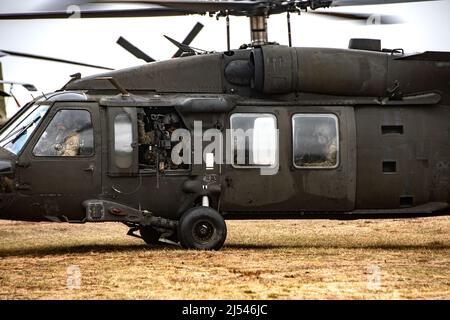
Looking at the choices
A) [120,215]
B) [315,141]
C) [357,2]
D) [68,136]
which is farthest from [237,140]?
[357,2]

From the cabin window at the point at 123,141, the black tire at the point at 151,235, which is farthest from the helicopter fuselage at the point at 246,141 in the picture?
the black tire at the point at 151,235

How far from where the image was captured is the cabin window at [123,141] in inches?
494

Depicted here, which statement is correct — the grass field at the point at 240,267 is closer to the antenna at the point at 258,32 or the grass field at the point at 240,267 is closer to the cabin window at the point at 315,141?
the cabin window at the point at 315,141

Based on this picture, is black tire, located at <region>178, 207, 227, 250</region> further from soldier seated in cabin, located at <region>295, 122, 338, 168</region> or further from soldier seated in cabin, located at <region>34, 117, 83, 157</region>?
soldier seated in cabin, located at <region>34, 117, 83, 157</region>

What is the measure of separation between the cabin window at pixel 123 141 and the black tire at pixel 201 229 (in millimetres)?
1048

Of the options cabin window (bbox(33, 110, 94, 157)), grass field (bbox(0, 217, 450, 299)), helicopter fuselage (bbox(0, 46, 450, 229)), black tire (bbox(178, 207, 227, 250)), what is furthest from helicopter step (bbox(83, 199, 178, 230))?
cabin window (bbox(33, 110, 94, 157))

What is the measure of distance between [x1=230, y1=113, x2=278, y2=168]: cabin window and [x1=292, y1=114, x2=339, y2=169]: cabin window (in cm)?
32

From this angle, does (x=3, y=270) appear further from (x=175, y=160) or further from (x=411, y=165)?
(x=411, y=165)

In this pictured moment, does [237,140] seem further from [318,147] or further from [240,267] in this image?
[240,267]

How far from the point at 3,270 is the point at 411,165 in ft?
19.3

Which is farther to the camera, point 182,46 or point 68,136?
point 182,46

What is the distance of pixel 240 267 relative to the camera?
10.6m

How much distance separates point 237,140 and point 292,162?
800 millimetres

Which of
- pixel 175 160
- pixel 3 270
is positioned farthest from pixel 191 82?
pixel 3 270
